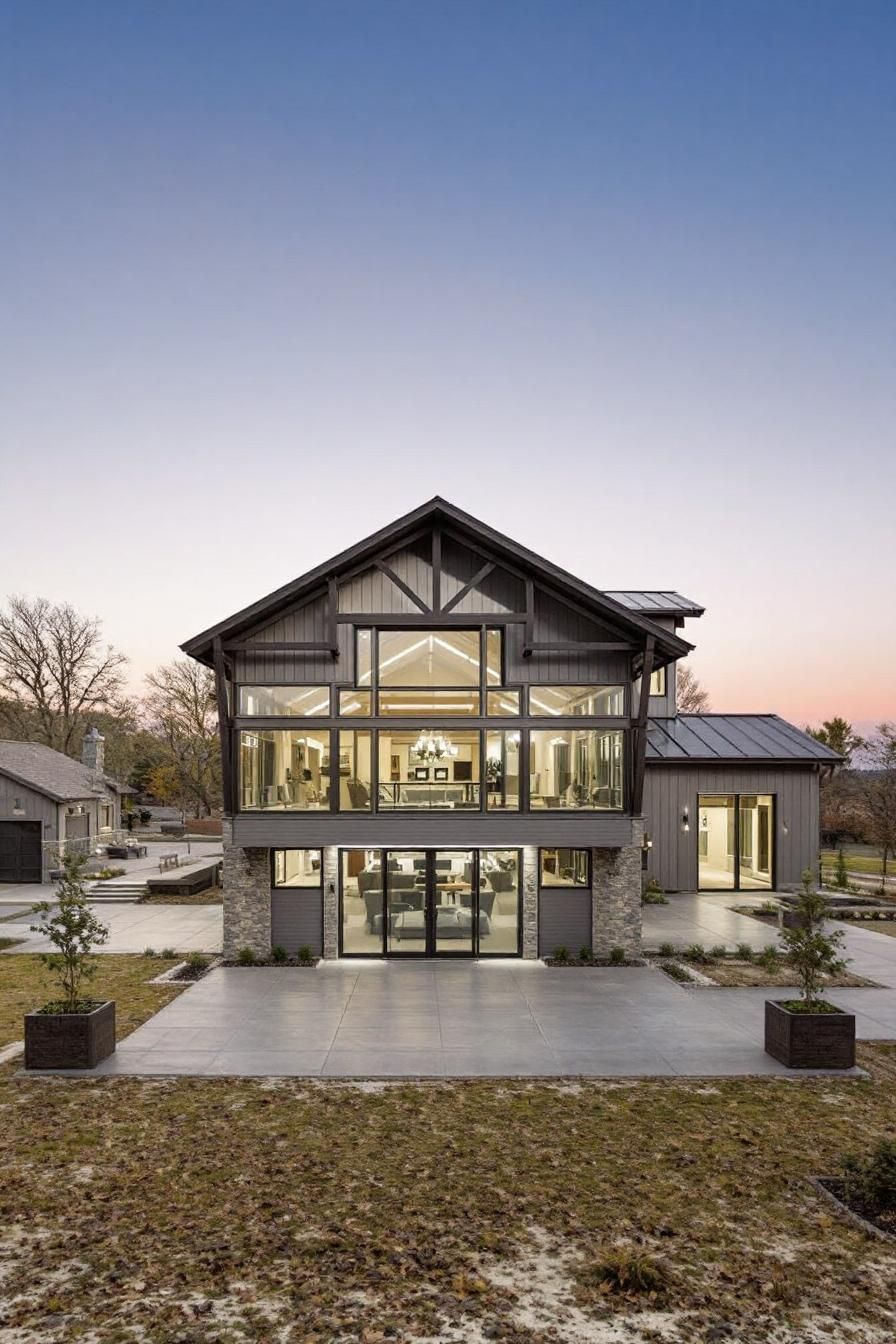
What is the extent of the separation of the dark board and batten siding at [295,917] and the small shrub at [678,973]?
7.30 m

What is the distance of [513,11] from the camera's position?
47.8ft

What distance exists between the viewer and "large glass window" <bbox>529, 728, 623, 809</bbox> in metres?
16.1

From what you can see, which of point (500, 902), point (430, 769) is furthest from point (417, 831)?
point (500, 902)

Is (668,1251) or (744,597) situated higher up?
(744,597)

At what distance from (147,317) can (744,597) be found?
76.5 metres

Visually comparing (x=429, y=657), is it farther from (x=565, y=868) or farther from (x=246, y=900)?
(x=246, y=900)

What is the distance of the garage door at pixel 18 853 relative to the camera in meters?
29.3

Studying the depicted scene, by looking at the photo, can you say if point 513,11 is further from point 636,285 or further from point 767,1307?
point 767,1307

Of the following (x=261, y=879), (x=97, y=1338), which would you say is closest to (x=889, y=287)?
(x=261, y=879)

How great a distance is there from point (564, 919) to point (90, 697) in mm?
39414

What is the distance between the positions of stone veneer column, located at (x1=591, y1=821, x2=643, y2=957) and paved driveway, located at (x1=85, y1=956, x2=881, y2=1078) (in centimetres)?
86

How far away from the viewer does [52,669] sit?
45.8 meters

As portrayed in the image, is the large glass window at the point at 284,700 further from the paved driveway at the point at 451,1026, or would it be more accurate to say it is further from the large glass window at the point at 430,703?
the paved driveway at the point at 451,1026

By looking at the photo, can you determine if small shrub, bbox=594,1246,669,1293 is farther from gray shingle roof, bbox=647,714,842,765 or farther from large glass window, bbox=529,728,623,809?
gray shingle roof, bbox=647,714,842,765
